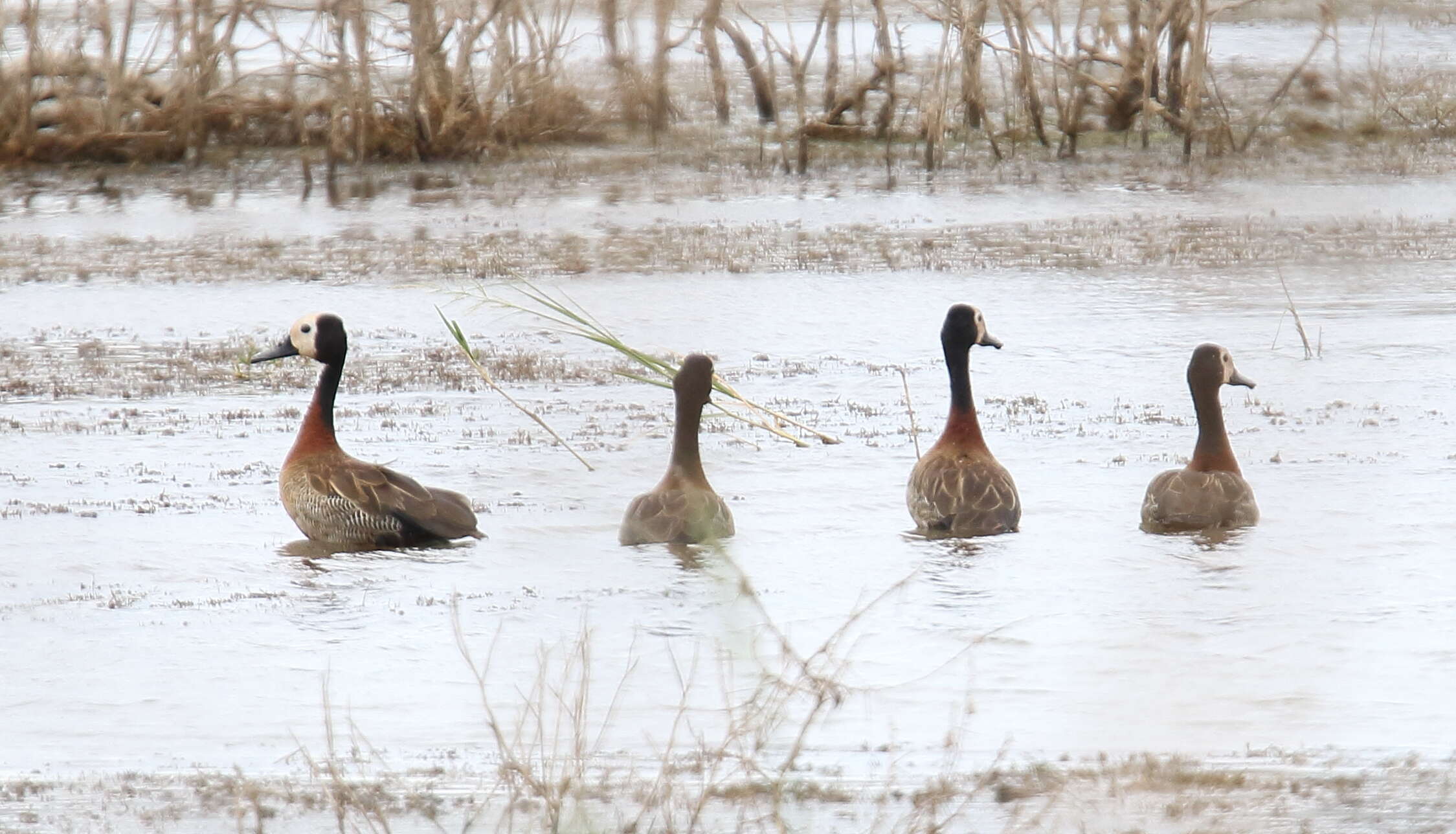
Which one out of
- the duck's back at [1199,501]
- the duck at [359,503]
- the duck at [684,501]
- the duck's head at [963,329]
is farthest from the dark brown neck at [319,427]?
the duck's back at [1199,501]

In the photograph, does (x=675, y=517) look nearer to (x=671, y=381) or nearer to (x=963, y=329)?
(x=963, y=329)

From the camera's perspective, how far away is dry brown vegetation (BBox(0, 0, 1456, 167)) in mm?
19922

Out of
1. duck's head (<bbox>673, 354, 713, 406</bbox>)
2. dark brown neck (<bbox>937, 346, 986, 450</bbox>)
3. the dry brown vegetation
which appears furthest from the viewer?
the dry brown vegetation

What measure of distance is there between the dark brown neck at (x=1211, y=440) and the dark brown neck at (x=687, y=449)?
2.06 metres

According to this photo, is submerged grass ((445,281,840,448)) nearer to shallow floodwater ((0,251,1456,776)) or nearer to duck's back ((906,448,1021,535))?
shallow floodwater ((0,251,1456,776))

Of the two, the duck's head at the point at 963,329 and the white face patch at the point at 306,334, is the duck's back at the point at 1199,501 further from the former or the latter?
the white face patch at the point at 306,334

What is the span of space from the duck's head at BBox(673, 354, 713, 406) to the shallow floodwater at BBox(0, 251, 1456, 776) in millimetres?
590

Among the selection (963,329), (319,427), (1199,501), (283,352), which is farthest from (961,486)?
(283,352)

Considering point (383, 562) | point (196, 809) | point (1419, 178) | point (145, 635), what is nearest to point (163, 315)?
point (383, 562)

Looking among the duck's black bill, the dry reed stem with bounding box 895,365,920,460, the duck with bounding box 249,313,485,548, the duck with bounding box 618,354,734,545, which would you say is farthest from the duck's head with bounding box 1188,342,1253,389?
the duck's black bill

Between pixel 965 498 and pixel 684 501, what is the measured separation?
114 centimetres

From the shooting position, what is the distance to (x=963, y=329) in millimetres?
8641

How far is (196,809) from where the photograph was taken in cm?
462

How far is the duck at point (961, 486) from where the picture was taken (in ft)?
25.4
